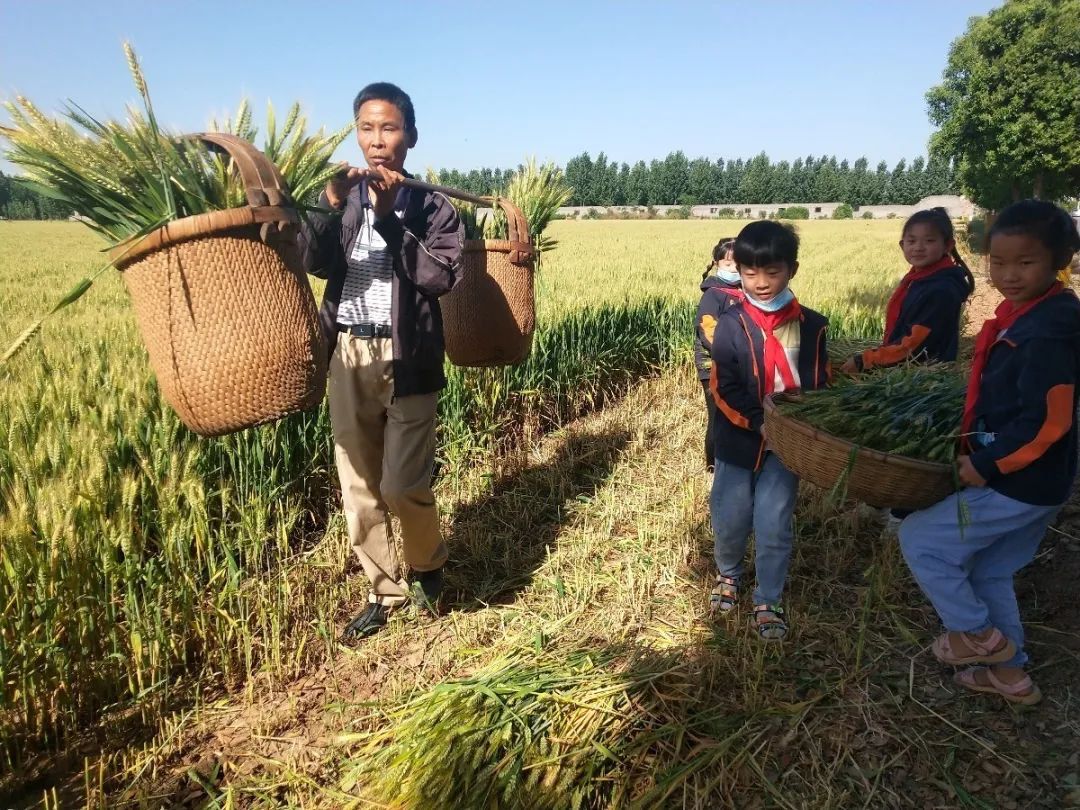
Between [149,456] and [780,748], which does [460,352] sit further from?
[780,748]

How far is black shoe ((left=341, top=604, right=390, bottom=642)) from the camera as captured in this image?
2686mm

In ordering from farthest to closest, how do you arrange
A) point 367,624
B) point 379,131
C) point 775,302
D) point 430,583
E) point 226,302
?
point 430,583, point 367,624, point 775,302, point 379,131, point 226,302

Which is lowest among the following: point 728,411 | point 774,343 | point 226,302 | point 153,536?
point 153,536

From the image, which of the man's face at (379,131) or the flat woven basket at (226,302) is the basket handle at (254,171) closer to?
the flat woven basket at (226,302)

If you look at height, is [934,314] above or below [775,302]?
below

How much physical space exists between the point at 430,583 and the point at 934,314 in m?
2.54

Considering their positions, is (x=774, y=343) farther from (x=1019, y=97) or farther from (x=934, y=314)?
(x=1019, y=97)

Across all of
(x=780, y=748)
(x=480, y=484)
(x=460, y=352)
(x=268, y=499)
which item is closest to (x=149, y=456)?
(x=268, y=499)

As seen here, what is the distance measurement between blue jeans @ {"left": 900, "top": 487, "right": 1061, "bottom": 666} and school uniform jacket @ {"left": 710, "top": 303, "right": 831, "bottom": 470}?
57 cm

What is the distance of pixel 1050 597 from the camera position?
265 cm

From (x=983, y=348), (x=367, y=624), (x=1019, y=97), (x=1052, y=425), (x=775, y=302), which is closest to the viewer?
(x=1052, y=425)

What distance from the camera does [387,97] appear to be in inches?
91.7

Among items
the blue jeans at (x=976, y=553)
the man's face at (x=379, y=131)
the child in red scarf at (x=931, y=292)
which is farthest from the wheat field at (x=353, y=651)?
the man's face at (x=379, y=131)

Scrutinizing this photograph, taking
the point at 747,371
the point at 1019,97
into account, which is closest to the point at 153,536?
the point at 747,371
